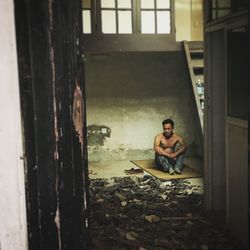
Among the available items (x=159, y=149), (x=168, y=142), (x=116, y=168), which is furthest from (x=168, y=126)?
(x=116, y=168)

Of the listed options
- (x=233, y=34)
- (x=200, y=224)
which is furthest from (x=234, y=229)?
(x=233, y=34)

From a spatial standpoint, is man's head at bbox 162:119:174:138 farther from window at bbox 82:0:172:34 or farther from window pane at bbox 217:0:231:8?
window pane at bbox 217:0:231:8

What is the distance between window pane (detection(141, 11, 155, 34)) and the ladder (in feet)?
2.90

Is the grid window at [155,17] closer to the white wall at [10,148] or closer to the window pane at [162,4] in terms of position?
the window pane at [162,4]

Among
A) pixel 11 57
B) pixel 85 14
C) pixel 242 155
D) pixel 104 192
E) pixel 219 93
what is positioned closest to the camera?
pixel 11 57

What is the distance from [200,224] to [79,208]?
4.94m

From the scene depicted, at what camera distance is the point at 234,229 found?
5.22 m

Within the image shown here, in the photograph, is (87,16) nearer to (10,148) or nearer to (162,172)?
(162,172)

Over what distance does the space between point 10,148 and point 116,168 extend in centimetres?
887

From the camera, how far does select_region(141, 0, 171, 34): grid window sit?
9.68m

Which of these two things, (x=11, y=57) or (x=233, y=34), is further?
(x=233, y=34)

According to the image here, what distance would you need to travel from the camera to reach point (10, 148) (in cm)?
113

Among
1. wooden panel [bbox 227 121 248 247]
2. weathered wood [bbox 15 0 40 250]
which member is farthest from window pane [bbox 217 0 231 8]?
weathered wood [bbox 15 0 40 250]

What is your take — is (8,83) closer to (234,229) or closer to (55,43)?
(55,43)
